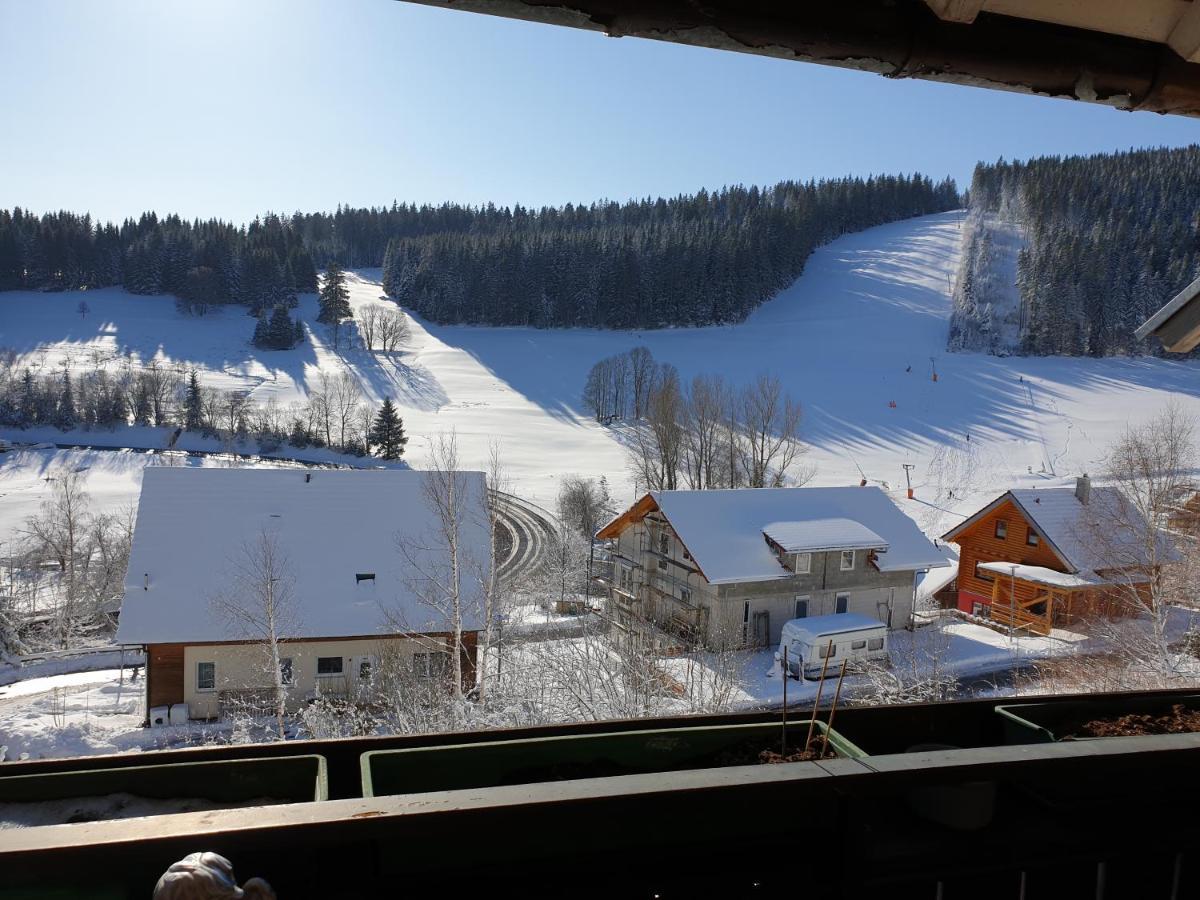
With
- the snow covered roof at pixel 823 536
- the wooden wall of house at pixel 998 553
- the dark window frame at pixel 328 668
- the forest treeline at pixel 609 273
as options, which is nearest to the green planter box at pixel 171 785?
the dark window frame at pixel 328 668

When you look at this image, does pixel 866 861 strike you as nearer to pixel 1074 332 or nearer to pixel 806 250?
pixel 1074 332

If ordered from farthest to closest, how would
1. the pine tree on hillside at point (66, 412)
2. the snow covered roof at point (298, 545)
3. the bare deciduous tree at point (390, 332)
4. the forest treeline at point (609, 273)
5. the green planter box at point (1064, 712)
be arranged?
the forest treeline at point (609, 273) < the bare deciduous tree at point (390, 332) < the pine tree on hillside at point (66, 412) < the snow covered roof at point (298, 545) < the green planter box at point (1064, 712)

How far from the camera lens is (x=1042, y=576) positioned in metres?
22.6

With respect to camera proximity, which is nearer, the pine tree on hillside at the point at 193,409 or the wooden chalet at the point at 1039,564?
the wooden chalet at the point at 1039,564

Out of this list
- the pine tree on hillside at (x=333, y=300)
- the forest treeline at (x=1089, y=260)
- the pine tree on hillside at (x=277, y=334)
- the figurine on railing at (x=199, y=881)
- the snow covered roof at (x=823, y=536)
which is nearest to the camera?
the figurine on railing at (x=199, y=881)

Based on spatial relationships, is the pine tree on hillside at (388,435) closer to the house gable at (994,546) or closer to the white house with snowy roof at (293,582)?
the white house with snowy roof at (293,582)

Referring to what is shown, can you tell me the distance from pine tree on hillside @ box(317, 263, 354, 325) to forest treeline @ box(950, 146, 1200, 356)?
2390 inches

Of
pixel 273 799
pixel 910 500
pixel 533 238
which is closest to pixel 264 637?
pixel 273 799

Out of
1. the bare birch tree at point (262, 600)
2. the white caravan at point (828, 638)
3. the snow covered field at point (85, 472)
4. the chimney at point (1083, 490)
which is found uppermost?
the chimney at point (1083, 490)

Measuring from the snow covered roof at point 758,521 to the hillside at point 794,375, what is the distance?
12.6 meters

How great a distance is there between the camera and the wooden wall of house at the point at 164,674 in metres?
16.0

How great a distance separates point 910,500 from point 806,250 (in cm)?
7004

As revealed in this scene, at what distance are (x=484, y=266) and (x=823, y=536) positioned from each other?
71.1 metres

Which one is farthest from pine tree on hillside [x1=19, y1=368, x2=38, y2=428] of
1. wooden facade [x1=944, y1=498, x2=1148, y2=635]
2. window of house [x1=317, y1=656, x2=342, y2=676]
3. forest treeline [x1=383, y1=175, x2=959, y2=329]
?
wooden facade [x1=944, y1=498, x2=1148, y2=635]
